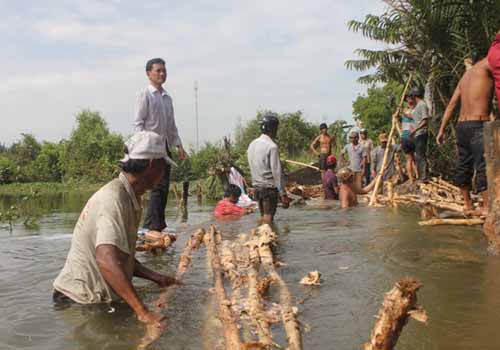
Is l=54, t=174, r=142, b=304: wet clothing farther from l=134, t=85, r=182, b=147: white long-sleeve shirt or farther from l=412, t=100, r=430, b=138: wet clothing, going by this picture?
l=412, t=100, r=430, b=138: wet clothing

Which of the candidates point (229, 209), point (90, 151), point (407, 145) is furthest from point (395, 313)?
point (90, 151)

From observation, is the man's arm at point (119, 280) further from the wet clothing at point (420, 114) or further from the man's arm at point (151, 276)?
the wet clothing at point (420, 114)

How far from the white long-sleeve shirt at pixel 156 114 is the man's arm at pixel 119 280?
304cm

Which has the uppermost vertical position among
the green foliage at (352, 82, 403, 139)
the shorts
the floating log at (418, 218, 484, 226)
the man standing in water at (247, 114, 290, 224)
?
the green foliage at (352, 82, 403, 139)

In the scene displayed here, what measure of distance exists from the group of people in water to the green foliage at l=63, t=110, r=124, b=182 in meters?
28.2

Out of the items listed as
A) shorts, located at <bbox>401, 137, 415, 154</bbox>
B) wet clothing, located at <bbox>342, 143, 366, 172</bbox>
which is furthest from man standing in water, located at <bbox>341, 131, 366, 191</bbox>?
shorts, located at <bbox>401, 137, 415, 154</bbox>

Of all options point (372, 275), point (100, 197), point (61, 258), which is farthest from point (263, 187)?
point (100, 197)

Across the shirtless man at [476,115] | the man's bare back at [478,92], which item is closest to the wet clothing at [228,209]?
the shirtless man at [476,115]

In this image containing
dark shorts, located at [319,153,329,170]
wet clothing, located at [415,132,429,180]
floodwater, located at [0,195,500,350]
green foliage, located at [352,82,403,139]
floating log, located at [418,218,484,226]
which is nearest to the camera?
floodwater, located at [0,195,500,350]

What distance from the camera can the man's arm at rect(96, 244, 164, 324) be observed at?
2.65m

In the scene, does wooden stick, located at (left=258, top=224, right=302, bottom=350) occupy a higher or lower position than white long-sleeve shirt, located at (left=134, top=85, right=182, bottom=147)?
lower

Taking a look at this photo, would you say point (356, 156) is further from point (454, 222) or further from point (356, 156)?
point (454, 222)

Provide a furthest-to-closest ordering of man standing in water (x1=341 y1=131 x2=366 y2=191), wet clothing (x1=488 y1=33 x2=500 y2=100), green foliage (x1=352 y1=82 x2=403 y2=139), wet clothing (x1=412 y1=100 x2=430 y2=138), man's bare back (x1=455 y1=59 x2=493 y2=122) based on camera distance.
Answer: green foliage (x1=352 y1=82 x2=403 y2=139)
man standing in water (x1=341 y1=131 x2=366 y2=191)
wet clothing (x1=412 y1=100 x2=430 y2=138)
man's bare back (x1=455 y1=59 x2=493 y2=122)
wet clothing (x1=488 y1=33 x2=500 y2=100)

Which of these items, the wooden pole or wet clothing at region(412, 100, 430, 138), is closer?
the wooden pole
